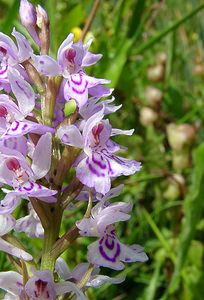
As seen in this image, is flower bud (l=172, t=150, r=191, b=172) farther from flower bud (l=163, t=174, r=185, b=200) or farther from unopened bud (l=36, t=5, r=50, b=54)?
unopened bud (l=36, t=5, r=50, b=54)

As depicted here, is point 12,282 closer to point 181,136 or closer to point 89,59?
point 89,59

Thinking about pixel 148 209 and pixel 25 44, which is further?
pixel 148 209

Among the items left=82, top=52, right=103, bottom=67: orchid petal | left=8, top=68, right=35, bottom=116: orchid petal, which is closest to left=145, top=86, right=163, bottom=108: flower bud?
left=82, top=52, right=103, bottom=67: orchid petal

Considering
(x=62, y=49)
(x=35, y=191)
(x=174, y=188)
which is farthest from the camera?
(x=174, y=188)

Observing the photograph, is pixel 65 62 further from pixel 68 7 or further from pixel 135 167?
pixel 68 7

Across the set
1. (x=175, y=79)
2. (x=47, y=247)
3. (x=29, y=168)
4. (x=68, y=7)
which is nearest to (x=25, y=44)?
(x=29, y=168)

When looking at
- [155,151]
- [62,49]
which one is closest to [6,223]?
[62,49]

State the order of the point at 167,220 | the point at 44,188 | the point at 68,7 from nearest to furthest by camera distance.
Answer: the point at 44,188 < the point at 167,220 < the point at 68,7
